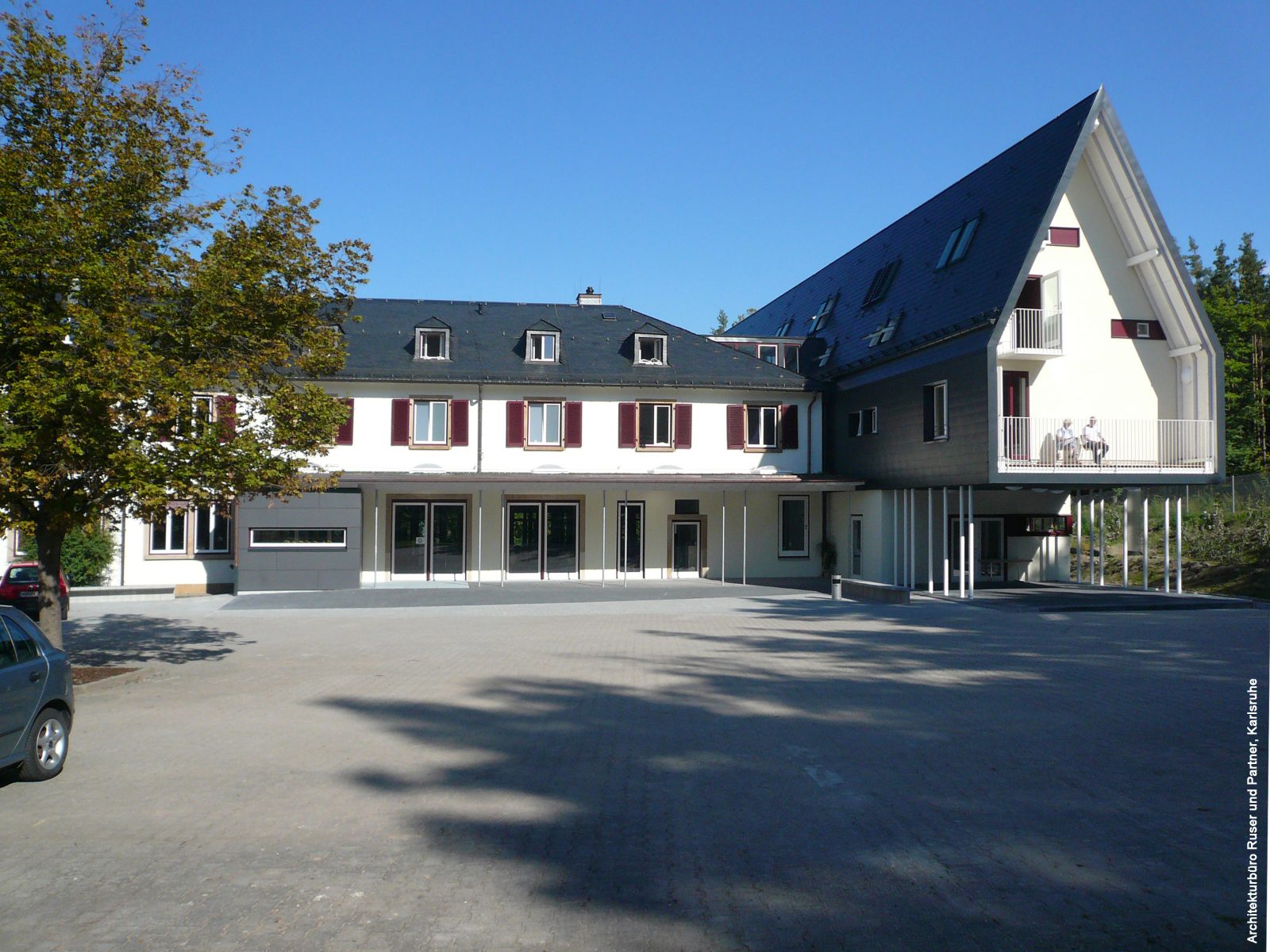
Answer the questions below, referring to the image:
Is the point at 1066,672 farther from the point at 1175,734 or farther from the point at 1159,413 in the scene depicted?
the point at 1159,413

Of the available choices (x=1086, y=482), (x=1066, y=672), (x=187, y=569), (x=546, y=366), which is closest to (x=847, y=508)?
(x=1086, y=482)

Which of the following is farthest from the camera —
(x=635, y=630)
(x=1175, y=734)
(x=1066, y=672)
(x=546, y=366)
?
(x=546, y=366)

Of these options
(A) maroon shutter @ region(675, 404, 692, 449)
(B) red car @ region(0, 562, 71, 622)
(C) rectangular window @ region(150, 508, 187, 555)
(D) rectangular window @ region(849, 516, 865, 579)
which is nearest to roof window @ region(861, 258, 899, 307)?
(A) maroon shutter @ region(675, 404, 692, 449)

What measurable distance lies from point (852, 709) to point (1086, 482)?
14.8 m

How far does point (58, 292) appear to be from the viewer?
1106cm

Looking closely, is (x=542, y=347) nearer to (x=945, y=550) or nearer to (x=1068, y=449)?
(x=945, y=550)

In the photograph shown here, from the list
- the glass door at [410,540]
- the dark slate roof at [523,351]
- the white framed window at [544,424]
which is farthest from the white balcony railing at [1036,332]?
the glass door at [410,540]

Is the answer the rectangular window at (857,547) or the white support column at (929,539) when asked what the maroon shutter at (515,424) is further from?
the white support column at (929,539)

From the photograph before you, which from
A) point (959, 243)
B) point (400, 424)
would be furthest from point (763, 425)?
point (400, 424)

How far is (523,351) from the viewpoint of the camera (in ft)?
98.1

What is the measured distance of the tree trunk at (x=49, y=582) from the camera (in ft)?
39.5

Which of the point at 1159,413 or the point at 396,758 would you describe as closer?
the point at 396,758

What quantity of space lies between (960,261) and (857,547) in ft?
29.3

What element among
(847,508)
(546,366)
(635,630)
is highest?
(546,366)
